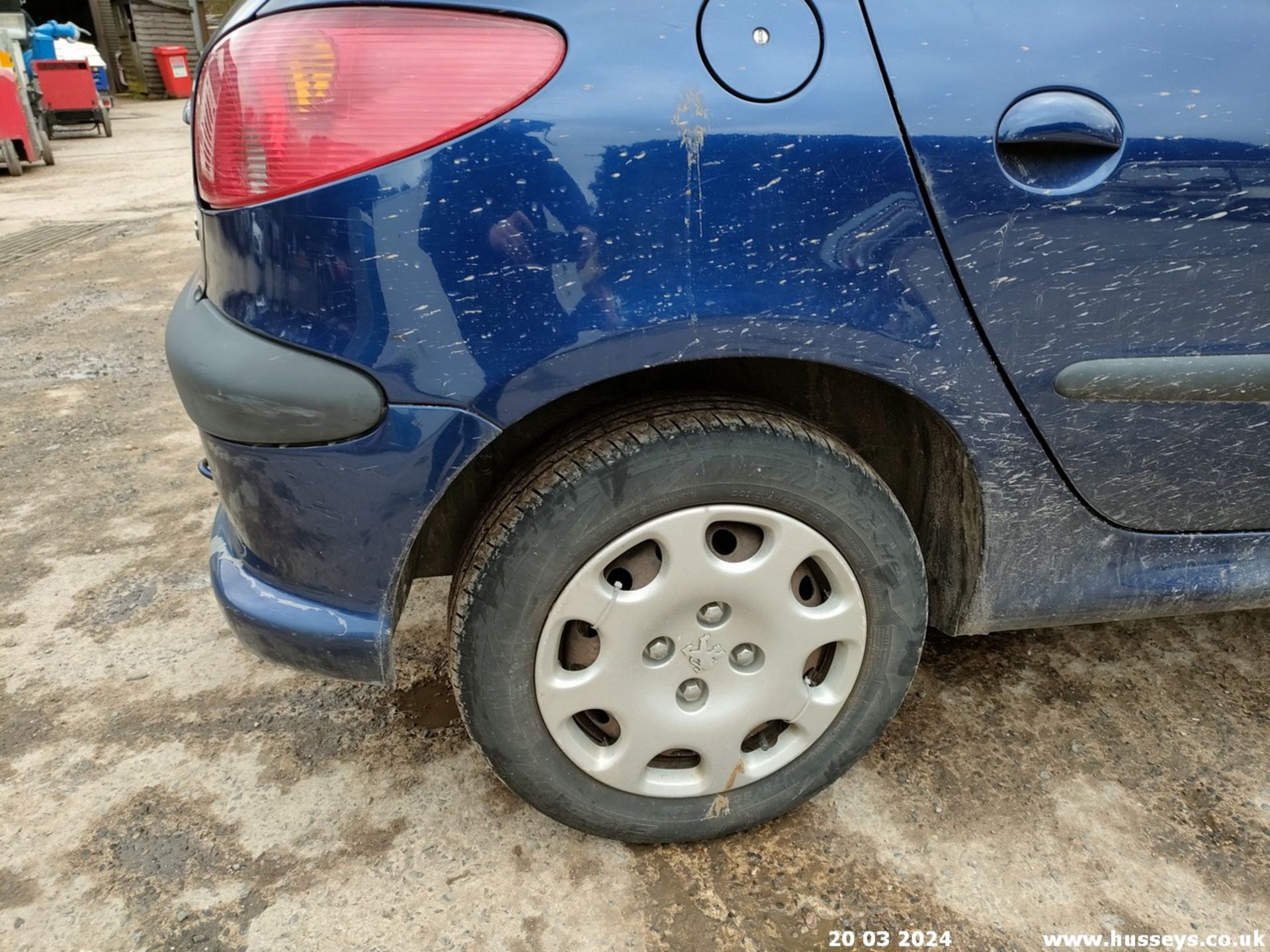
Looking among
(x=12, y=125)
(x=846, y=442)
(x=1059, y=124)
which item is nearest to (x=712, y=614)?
(x=846, y=442)

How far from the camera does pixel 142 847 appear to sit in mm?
1609

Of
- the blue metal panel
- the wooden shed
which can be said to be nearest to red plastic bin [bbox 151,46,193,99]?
the wooden shed

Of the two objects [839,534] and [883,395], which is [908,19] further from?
[839,534]

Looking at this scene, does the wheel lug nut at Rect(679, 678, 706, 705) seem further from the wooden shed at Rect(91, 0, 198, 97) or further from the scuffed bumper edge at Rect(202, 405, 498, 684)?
the wooden shed at Rect(91, 0, 198, 97)

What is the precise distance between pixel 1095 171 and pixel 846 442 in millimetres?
566

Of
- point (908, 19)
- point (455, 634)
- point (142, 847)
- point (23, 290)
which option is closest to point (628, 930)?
point (455, 634)

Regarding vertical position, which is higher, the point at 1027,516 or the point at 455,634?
the point at 1027,516

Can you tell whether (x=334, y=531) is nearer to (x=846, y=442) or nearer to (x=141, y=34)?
(x=846, y=442)

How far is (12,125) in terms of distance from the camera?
8680 millimetres

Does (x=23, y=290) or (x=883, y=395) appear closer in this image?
(x=883, y=395)

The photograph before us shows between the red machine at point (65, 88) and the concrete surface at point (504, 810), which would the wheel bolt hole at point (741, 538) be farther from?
the red machine at point (65, 88)

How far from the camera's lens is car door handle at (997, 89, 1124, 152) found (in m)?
1.17

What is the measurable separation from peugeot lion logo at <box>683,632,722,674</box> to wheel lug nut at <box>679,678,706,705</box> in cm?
4

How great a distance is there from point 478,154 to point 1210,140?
0.99m
